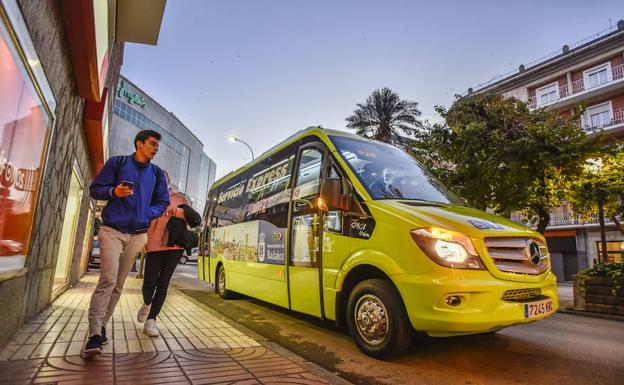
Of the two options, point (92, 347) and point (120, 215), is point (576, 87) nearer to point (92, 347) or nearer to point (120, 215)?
point (120, 215)

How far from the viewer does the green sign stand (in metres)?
51.8

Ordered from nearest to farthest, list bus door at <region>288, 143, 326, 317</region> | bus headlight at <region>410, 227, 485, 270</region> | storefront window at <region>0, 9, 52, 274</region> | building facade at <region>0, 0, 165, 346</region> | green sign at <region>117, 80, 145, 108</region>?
storefront window at <region>0, 9, 52, 274</region>, building facade at <region>0, 0, 165, 346</region>, bus headlight at <region>410, 227, 485, 270</region>, bus door at <region>288, 143, 326, 317</region>, green sign at <region>117, 80, 145, 108</region>

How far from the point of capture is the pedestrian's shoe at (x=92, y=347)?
309 centimetres

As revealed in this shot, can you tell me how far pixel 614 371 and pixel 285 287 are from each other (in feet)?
12.3

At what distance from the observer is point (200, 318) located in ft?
17.6

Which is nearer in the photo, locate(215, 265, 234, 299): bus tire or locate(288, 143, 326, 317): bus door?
locate(288, 143, 326, 317): bus door

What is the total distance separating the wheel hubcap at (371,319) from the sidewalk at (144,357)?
792 millimetres

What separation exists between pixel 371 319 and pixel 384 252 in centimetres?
70

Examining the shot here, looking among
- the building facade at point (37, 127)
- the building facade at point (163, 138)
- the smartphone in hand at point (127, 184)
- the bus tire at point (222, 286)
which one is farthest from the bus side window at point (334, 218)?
the building facade at point (163, 138)

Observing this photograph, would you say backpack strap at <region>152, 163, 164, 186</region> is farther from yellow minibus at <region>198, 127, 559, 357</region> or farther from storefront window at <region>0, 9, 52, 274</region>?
yellow minibus at <region>198, 127, 559, 357</region>

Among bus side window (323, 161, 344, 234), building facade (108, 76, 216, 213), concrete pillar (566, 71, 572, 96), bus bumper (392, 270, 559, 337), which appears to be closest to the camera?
bus bumper (392, 270, 559, 337)

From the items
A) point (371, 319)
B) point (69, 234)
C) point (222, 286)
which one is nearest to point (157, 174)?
point (371, 319)

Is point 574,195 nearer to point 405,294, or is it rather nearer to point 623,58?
point 405,294

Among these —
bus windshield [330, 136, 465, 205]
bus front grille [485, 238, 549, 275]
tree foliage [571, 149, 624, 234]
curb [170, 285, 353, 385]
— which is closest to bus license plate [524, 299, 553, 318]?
bus front grille [485, 238, 549, 275]
